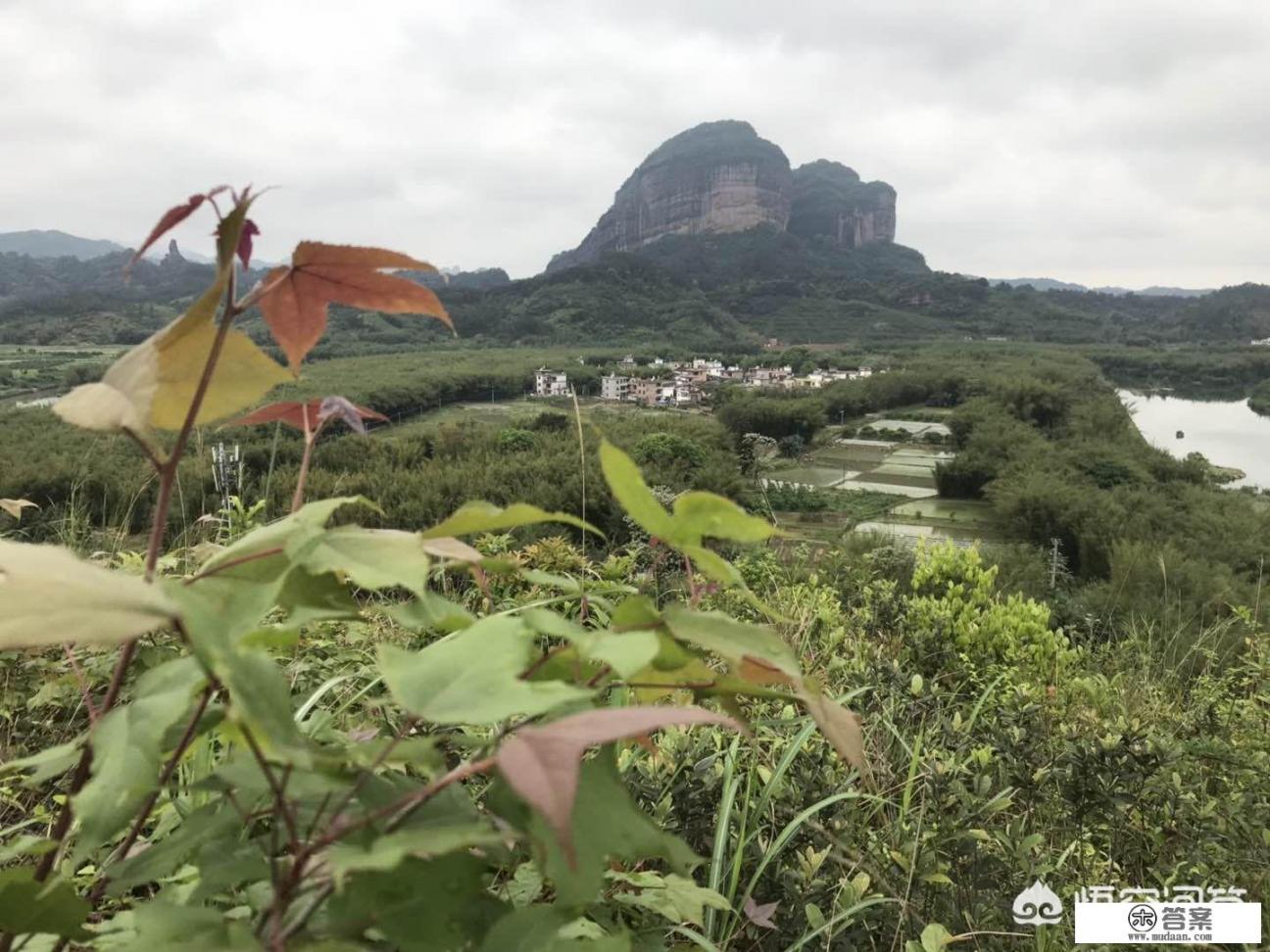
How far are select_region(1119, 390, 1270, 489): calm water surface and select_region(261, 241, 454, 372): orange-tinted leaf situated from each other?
37.5 metres

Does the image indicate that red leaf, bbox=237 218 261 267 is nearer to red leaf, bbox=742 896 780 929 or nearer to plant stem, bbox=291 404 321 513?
plant stem, bbox=291 404 321 513

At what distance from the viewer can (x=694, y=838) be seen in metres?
0.98

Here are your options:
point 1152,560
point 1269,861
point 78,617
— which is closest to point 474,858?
point 78,617

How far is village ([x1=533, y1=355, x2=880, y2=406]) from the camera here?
3709cm

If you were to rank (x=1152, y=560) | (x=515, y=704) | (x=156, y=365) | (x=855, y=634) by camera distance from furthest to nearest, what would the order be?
(x=1152, y=560) < (x=855, y=634) < (x=156, y=365) < (x=515, y=704)

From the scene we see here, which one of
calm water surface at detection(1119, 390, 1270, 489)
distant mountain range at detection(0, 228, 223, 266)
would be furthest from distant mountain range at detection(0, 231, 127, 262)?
calm water surface at detection(1119, 390, 1270, 489)

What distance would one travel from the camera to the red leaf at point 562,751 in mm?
234

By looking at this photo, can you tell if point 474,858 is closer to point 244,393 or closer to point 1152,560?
point 244,393

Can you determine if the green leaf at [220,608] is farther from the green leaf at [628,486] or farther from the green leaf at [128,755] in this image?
the green leaf at [628,486]

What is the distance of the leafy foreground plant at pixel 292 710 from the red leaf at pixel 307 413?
114 millimetres

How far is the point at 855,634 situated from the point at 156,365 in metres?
2.44

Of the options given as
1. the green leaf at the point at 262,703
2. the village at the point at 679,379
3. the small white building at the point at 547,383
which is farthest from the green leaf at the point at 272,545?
the small white building at the point at 547,383

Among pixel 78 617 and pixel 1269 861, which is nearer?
pixel 78 617

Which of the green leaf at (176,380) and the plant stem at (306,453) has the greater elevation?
the green leaf at (176,380)
